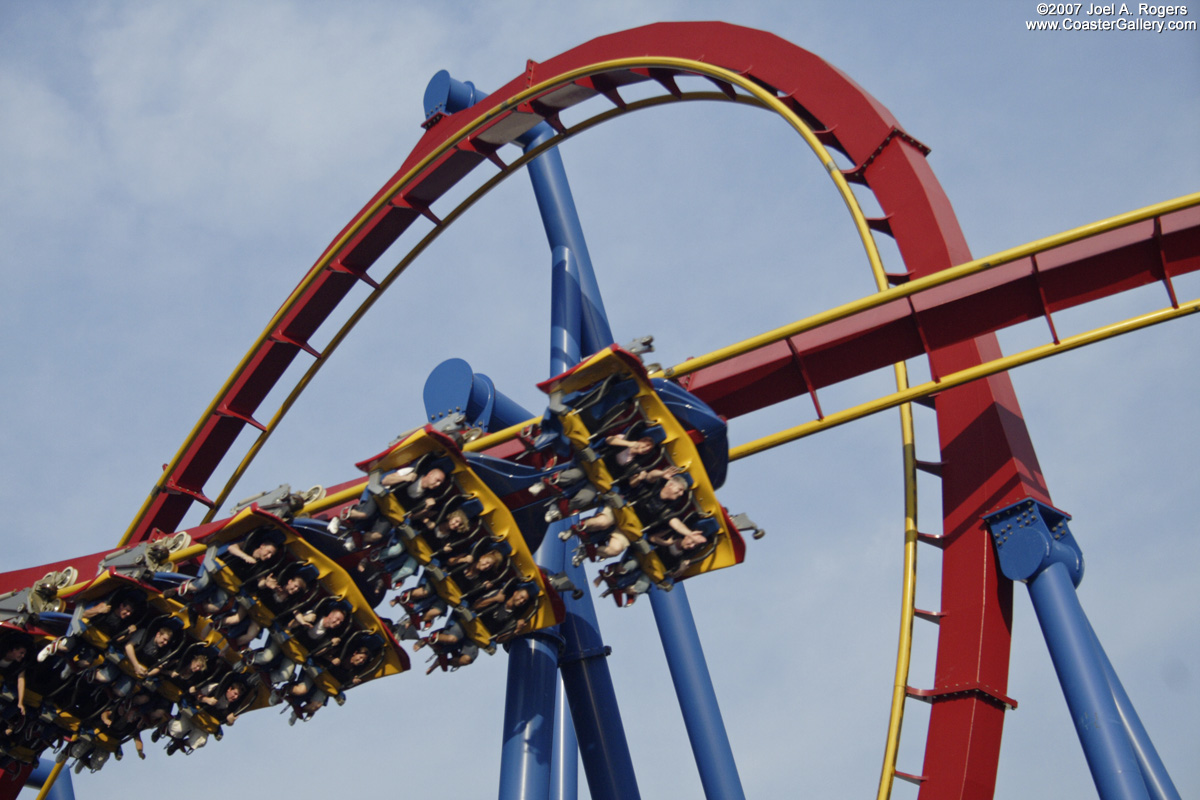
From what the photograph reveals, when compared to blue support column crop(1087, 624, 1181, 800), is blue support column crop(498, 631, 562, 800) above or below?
above

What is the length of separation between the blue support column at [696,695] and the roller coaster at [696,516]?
0.03 m

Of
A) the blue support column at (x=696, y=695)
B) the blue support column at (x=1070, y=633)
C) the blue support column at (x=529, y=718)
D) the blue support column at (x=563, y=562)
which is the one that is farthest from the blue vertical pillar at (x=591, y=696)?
the blue support column at (x=1070, y=633)

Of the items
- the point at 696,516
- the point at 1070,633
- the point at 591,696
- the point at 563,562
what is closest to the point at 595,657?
the point at 591,696

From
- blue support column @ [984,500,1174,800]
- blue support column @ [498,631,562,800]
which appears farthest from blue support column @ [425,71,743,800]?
blue support column @ [984,500,1174,800]

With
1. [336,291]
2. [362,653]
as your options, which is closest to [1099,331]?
[362,653]

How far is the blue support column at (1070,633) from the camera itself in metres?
6.25

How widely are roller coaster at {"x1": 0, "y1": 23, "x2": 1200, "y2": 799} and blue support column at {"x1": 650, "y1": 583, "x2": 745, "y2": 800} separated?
3cm

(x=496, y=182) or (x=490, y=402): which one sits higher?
(x=496, y=182)

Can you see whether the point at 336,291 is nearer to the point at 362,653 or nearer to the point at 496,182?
the point at 496,182

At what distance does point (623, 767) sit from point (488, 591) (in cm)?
161

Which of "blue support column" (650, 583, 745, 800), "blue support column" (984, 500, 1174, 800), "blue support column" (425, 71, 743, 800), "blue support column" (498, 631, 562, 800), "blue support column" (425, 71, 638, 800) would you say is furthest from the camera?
"blue support column" (650, 583, 745, 800)

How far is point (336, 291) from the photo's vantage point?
36.6 ft

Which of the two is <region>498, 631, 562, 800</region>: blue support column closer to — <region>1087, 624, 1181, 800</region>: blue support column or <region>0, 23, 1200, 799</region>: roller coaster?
<region>0, 23, 1200, 799</region>: roller coaster

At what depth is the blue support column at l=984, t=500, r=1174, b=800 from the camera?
625 centimetres
